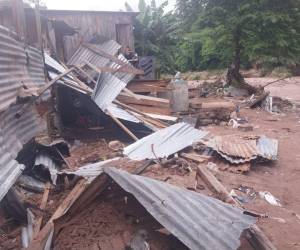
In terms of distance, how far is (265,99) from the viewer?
12984 mm

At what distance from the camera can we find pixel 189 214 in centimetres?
325

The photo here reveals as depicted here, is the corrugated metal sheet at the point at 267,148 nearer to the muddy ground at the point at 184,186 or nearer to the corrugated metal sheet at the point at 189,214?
the muddy ground at the point at 184,186

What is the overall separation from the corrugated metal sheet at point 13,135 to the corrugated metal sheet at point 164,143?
1.66 m

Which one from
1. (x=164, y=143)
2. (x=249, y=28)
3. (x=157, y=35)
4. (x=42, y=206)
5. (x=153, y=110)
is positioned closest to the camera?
(x=42, y=206)

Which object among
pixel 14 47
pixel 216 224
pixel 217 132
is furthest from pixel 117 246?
pixel 217 132

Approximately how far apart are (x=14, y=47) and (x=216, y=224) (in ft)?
11.7

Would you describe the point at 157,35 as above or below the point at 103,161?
above

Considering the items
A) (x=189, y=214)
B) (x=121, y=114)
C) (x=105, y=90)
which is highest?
(x=105, y=90)

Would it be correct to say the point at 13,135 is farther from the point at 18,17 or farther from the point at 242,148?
the point at 242,148

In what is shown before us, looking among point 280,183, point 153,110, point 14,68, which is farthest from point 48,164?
point 153,110

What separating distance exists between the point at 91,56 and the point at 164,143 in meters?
6.25

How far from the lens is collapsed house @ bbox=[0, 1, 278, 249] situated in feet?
10.4

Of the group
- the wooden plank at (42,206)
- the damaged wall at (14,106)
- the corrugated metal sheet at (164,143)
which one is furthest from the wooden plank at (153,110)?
the wooden plank at (42,206)

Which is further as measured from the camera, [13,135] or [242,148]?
[242,148]
